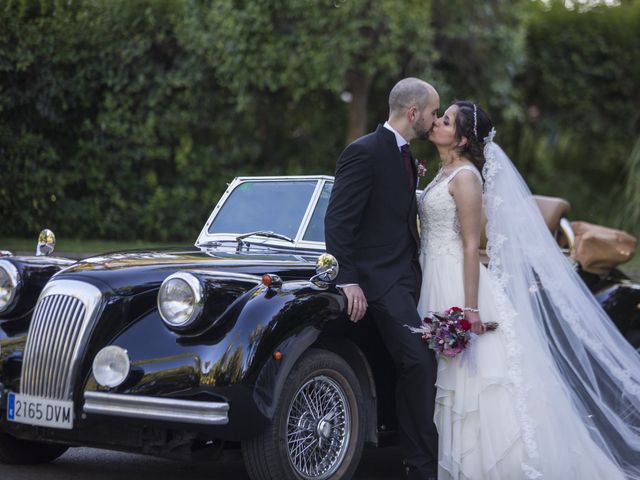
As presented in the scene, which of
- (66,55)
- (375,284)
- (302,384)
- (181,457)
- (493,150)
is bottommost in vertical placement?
(181,457)

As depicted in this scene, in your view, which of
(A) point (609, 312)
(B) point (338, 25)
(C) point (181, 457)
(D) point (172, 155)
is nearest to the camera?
(C) point (181, 457)

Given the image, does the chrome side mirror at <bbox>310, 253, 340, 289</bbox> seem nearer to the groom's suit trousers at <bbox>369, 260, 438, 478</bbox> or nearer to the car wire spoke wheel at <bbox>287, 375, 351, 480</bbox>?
the groom's suit trousers at <bbox>369, 260, 438, 478</bbox>

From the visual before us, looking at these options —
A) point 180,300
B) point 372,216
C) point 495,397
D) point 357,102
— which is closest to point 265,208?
point 372,216

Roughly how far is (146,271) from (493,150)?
2.07m

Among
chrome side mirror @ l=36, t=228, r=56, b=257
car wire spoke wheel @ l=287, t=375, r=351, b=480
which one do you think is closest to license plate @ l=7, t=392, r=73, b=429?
car wire spoke wheel @ l=287, t=375, r=351, b=480

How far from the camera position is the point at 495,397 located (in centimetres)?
510

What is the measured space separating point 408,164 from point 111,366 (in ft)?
6.14

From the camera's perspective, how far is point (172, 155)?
14516 mm

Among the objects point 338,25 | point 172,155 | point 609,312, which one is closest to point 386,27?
point 338,25

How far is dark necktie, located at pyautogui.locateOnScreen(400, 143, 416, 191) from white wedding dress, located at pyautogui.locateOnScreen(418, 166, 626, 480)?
0.19 m

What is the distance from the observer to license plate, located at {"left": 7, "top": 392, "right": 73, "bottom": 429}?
14.7 feet

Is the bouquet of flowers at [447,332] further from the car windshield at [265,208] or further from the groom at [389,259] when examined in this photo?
the car windshield at [265,208]

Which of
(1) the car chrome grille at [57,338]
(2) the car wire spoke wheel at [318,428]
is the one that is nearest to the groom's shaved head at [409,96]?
(2) the car wire spoke wheel at [318,428]

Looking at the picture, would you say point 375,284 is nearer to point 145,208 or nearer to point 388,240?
point 388,240
